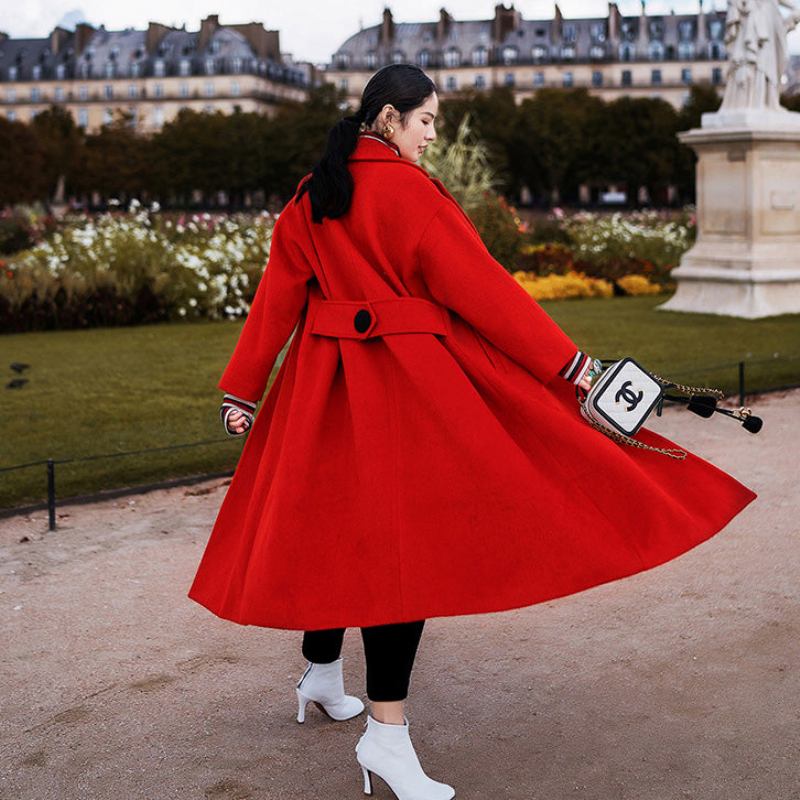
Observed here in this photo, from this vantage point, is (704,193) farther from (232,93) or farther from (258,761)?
(232,93)

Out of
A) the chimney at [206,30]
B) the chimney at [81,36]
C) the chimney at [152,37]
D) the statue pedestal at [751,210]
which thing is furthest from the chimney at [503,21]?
the statue pedestal at [751,210]

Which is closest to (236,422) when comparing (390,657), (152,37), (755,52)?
(390,657)

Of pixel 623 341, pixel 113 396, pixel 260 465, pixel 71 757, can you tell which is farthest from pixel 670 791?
pixel 623 341

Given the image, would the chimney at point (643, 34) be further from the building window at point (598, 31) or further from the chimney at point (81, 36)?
the chimney at point (81, 36)

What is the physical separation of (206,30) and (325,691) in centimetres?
9718

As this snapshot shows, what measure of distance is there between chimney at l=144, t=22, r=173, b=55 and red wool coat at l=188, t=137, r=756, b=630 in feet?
319

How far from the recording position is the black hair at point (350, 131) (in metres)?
2.84

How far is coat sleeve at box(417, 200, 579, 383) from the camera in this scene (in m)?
2.79

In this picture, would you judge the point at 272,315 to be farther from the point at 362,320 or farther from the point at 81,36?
the point at 81,36

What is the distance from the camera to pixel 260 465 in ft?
9.71

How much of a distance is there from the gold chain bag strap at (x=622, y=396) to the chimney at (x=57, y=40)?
331 feet

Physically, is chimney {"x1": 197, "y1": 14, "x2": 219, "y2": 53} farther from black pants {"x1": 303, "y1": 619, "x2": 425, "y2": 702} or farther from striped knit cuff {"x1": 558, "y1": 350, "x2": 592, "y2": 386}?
black pants {"x1": 303, "y1": 619, "x2": 425, "y2": 702}

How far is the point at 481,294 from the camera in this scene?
110 inches

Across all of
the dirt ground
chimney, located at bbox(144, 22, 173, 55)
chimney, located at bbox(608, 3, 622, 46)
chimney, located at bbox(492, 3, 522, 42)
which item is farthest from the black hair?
chimney, located at bbox(144, 22, 173, 55)
